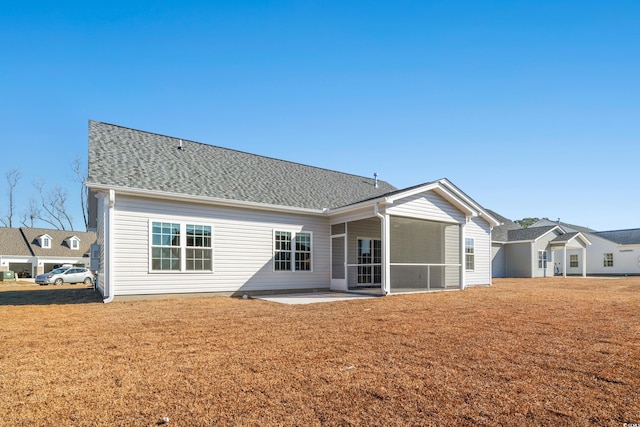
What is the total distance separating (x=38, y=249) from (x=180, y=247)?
38656 mm

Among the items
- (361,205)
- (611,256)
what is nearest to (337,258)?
(361,205)

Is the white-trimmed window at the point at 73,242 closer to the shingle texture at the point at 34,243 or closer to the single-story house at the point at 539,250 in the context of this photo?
the shingle texture at the point at 34,243

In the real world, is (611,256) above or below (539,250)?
below

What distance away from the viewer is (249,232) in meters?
13.8

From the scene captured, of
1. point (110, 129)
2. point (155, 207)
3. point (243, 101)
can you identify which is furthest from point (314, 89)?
point (110, 129)

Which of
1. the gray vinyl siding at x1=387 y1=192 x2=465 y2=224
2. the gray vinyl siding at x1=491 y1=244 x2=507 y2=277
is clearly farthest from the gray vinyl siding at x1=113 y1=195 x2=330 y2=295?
the gray vinyl siding at x1=491 y1=244 x2=507 y2=277

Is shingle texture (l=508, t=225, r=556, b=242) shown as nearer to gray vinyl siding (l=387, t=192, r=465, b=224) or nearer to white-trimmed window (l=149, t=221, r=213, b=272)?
gray vinyl siding (l=387, t=192, r=465, b=224)

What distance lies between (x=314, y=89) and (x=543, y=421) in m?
12.8

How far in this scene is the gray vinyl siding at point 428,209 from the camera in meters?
13.6

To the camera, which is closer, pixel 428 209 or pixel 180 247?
pixel 180 247

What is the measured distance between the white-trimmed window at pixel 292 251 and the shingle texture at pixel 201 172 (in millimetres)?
1231

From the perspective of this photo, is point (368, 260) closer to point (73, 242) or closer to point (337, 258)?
point (337, 258)

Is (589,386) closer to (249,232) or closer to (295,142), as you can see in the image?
(249,232)

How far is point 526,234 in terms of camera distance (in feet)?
90.8
